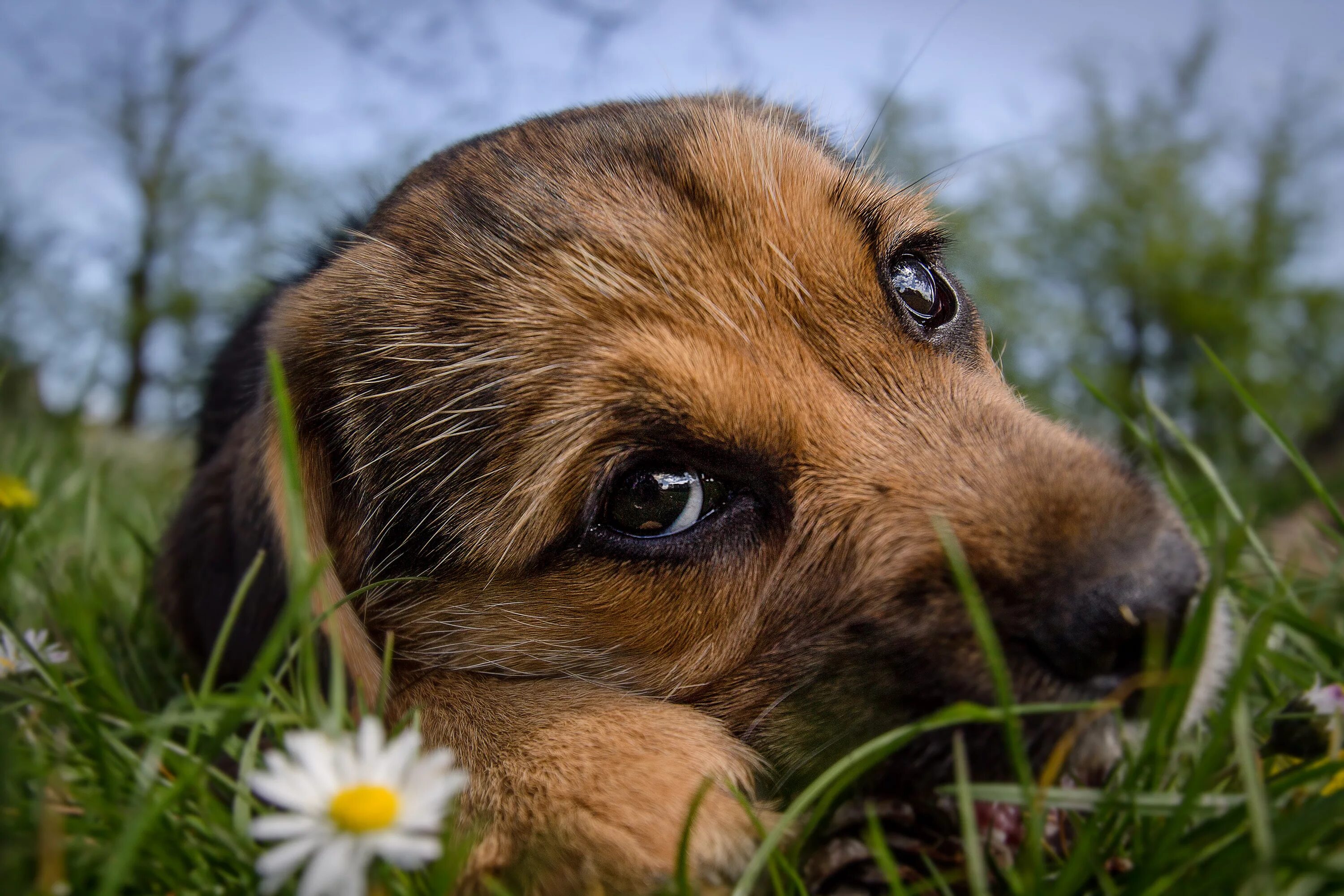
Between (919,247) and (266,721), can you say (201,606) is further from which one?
(919,247)

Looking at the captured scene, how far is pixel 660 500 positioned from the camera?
223 cm

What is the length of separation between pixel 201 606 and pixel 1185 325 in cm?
3041

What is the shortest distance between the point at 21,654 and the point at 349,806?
1.37 metres

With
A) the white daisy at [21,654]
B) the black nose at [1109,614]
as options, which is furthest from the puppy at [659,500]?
the white daisy at [21,654]

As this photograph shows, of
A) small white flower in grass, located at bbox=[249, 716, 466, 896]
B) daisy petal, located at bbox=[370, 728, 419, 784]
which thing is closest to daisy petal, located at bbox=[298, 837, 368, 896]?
small white flower in grass, located at bbox=[249, 716, 466, 896]

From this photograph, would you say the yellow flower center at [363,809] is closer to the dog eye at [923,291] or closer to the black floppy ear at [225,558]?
the black floppy ear at [225,558]

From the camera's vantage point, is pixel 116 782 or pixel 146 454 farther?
pixel 146 454

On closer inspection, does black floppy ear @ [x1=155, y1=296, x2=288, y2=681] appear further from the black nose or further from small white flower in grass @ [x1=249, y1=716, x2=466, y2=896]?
the black nose

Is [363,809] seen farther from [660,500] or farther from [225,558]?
[225,558]

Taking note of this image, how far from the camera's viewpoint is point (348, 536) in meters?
2.55

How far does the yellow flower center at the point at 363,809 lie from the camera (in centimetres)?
118

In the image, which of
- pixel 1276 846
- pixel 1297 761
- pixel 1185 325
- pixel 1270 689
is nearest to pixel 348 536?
pixel 1276 846

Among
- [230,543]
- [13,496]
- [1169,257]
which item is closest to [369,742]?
[230,543]

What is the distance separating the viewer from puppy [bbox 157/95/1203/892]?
5.95 feet
